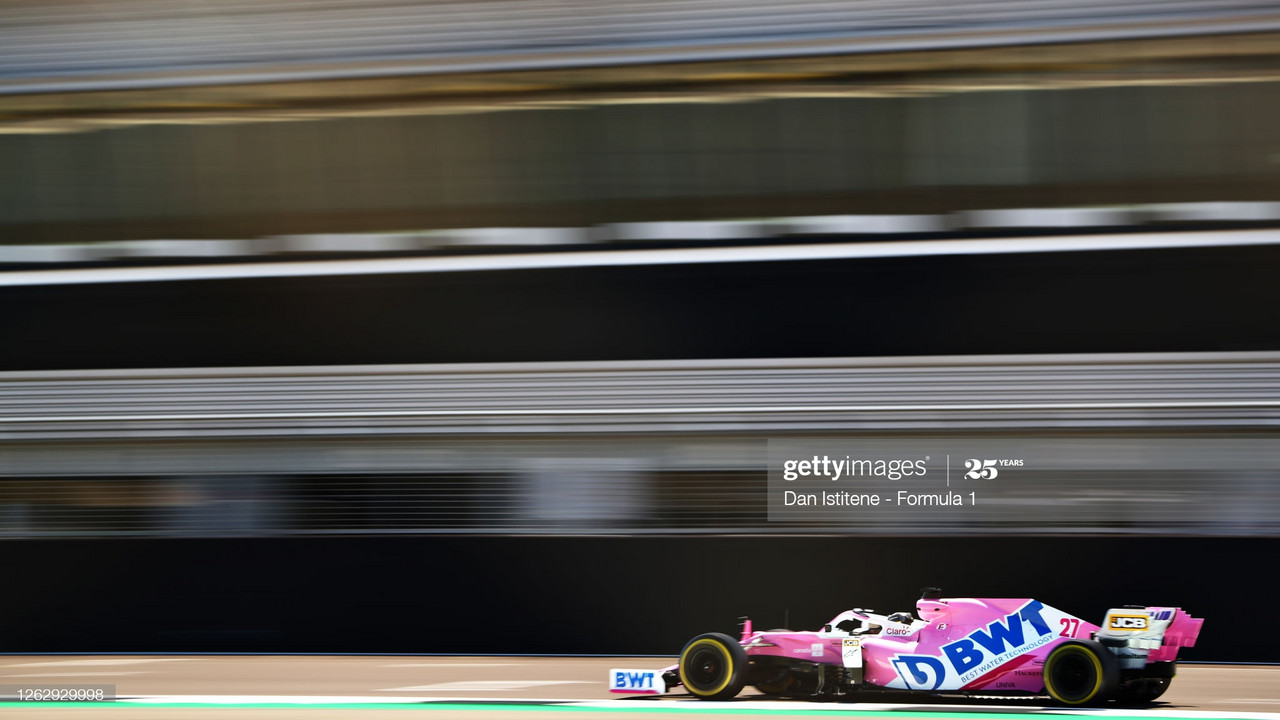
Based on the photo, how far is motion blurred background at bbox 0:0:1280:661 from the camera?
7.72 meters

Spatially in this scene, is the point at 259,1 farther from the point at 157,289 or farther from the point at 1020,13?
the point at 1020,13

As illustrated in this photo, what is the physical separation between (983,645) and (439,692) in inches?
122

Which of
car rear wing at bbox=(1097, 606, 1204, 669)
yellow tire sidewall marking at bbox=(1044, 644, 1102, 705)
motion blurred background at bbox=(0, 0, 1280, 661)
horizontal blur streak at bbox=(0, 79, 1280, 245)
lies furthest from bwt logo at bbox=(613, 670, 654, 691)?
horizontal blur streak at bbox=(0, 79, 1280, 245)

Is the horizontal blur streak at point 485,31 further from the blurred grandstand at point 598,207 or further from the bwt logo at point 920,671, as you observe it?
the bwt logo at point 920,671

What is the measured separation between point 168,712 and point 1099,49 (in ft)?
22.1

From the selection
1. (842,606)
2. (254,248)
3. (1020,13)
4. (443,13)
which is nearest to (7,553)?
(254,248)

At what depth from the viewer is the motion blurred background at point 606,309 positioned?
7.72 meters

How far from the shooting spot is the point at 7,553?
8516 millimetres

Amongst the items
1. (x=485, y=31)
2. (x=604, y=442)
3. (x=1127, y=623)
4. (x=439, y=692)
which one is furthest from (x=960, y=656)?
(x=485, y=31)

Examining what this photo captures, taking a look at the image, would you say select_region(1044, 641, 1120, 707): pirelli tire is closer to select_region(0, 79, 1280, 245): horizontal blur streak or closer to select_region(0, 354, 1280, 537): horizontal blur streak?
select_region(0, 354, 1280, 537): horizontal blur streak

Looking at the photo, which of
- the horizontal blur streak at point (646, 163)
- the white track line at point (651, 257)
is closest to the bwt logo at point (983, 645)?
the white track line at point (651, 257)

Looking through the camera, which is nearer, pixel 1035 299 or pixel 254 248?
pixel 1035 299

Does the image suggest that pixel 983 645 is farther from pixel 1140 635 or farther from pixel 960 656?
pixel 1140 635

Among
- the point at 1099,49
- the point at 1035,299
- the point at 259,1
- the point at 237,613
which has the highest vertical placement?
the point at 259,1
